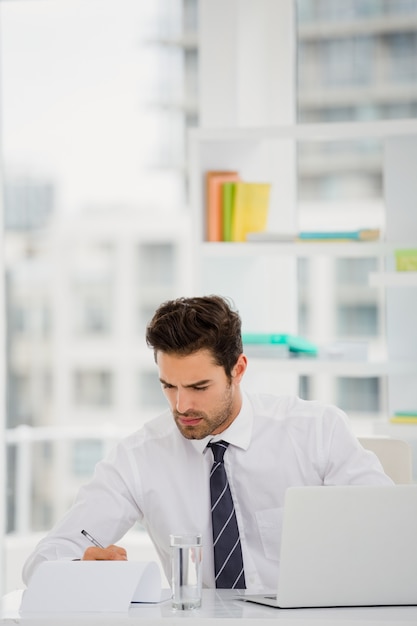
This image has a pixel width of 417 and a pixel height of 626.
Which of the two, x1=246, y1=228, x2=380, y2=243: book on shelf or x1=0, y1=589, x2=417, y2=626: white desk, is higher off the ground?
x1=246, y1=228, x2=380, y2=243: book on shelf

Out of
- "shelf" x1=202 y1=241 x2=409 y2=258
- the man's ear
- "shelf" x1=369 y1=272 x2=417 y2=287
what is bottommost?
the man's ear

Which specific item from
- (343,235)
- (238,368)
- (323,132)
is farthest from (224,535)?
(323,132)

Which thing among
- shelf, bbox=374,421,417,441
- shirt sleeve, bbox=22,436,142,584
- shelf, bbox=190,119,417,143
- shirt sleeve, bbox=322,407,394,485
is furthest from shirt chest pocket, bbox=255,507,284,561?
shelf, bbox=190,119,417,143

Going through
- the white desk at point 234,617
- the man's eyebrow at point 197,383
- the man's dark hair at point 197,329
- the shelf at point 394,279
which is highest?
the shelf at point 394,279

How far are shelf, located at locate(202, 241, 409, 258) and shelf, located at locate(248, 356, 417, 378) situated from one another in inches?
12.8

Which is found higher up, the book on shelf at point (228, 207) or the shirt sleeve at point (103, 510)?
the book on shelf at point (228, 207)

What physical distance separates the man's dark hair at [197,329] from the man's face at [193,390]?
2 centimetres

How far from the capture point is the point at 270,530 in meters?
2.12

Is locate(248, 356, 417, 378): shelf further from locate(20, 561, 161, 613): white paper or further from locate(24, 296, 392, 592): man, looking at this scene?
locate(20, 561, 161, 613): white paper

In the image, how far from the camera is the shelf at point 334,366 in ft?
9.88

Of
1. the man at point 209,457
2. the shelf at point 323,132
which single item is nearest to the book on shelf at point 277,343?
the shelf at point 323,132

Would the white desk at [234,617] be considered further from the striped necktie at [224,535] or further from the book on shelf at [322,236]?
the book on shelf at [322,236]

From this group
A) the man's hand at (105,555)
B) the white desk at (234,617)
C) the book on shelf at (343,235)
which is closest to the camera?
the white desk at (234,617)

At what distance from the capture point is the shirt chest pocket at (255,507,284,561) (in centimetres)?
210
